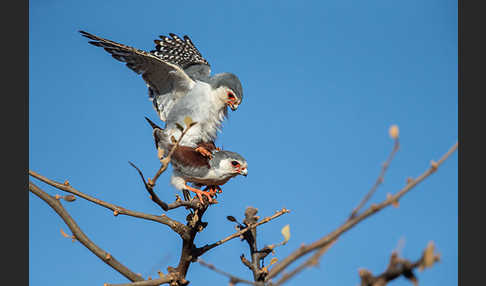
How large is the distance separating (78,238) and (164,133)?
186 centimetres

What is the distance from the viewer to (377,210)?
124 centimetres

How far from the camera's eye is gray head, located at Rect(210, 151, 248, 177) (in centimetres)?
445

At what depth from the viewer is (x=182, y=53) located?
734 cm

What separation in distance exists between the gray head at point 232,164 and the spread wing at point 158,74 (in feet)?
4.57

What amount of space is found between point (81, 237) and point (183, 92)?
2550mm

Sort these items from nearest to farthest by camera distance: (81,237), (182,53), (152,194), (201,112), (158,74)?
(152,194) < (81,237) < (201,112) < (158,74) < (182,53)

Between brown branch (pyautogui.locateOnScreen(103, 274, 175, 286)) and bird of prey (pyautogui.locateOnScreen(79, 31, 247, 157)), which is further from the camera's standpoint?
bird of prey (pyautogui.locateOnScreen(79, 31, 247, 157))

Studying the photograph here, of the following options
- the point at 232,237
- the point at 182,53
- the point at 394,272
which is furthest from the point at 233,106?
the point at 394,272

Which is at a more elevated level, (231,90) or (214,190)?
(231,90)

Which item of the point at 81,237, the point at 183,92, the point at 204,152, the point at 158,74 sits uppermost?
the point at 158,74

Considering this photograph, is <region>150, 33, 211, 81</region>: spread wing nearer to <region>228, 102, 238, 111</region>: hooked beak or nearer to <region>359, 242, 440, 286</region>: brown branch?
<region>228, 102, 238, 111</region>: hooked beak

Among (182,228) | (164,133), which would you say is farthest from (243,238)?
(164,133)

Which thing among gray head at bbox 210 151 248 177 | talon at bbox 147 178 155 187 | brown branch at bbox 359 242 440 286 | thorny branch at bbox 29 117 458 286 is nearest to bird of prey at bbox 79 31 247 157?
gray head at bbox 210 151 248 177

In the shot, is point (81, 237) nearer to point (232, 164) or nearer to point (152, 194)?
point (152, 194)
